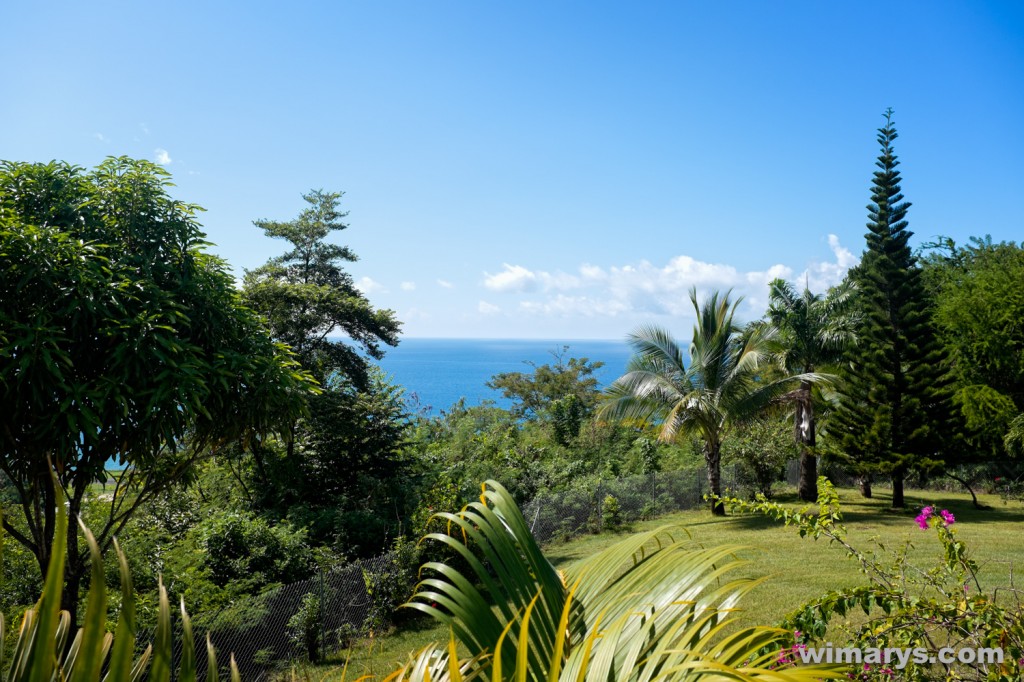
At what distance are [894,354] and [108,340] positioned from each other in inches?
719

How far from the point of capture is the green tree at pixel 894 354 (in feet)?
59.4

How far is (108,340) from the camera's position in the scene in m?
7.73

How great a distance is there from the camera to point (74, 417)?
6793 mm

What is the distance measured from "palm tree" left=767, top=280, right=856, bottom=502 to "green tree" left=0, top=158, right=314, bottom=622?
45.6 feet

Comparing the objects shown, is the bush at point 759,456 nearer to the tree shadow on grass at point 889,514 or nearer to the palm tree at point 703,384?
the tree shadow on grass at point 889,514

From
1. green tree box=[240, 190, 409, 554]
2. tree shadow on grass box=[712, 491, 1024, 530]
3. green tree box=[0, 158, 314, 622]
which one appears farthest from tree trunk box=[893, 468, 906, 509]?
green tree box=[0, 158, 314, 622]

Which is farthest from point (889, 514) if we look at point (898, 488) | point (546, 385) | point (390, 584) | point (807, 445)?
point (546, 385)

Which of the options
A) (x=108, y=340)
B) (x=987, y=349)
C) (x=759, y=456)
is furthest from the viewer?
(x=987, y=349)

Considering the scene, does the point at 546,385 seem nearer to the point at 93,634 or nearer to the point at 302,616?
the point at 302,616

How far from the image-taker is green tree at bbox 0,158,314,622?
22.9 ft

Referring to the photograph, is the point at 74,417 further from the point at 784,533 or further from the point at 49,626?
the point at 784,533

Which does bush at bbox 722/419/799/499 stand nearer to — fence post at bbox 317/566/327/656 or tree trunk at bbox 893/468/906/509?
tree trunk at bbox 893/468/906/509

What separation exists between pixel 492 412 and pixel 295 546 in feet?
75.7

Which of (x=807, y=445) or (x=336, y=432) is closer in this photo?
(x=336, y=432)
